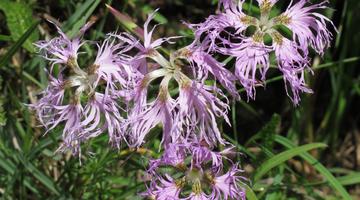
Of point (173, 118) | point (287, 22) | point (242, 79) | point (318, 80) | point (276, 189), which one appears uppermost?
point (287, 22)

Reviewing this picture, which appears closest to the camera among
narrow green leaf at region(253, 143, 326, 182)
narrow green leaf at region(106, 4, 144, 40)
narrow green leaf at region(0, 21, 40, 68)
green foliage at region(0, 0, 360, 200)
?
narrow green leaf at region(106, 4, 144, 40)

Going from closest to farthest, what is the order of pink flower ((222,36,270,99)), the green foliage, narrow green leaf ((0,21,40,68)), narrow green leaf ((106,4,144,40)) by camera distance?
pink flower ((222,36,270,99)), narrow green leaf ((106,4,144,40)), narrow green leaf ((0,21,40,68)), the green foliage

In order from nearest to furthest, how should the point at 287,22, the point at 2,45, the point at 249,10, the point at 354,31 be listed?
the point at 287,22, the point at 249,10, the point at 2,45, the point at 354,31

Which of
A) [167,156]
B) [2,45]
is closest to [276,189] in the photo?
[167,156]

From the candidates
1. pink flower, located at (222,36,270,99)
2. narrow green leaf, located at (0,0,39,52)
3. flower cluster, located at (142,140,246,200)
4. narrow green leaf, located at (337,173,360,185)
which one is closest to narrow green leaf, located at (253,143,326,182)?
flower cluster, located at (142,140,246,200)

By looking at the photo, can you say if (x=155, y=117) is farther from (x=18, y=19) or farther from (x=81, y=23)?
(x=18, y=19)

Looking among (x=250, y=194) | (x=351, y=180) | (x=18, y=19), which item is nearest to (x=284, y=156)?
(x=250, y=194)

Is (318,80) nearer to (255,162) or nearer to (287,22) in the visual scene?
(255,162)

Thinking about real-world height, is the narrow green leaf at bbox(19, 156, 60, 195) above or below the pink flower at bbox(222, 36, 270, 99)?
below

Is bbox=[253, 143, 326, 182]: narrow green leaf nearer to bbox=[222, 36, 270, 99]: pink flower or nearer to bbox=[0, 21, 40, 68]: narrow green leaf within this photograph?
bbox=[222, 36, 270, 99]: pink flower
